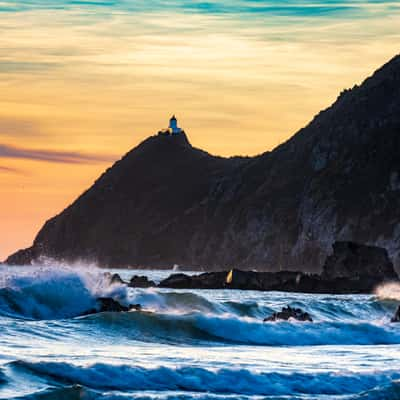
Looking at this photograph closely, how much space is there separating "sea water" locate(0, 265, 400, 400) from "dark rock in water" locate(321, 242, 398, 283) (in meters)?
35.9

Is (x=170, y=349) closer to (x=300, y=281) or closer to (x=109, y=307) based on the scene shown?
(x=109, y=307)

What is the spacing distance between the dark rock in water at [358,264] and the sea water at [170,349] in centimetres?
3591

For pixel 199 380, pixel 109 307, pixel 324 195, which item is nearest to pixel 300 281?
pixel 109 307

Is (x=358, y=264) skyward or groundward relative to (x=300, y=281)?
skyward

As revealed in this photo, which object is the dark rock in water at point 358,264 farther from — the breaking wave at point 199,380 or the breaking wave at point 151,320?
the breaking wave at point 199,380

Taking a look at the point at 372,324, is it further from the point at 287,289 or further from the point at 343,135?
the point at 343,135

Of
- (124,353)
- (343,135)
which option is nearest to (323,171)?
(343,135)

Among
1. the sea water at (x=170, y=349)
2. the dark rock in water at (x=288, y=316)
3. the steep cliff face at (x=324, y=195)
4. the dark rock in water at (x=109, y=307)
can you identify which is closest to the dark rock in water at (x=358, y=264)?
the sea water at (x=170, y=349)

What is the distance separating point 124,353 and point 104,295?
39.8ft

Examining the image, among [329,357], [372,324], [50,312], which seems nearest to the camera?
[329,357]

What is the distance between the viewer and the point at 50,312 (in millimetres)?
34094

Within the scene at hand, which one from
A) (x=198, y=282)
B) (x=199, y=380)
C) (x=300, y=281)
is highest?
(x=300, y=281)

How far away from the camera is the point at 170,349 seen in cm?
2745

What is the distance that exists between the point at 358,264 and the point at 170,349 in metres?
55.8
